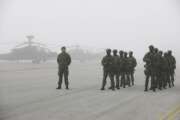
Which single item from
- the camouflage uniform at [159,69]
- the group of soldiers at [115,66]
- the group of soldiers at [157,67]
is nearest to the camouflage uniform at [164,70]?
the group of soldiers at [157,67]

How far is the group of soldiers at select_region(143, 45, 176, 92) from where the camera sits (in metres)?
14.1

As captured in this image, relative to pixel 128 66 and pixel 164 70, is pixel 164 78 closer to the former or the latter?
pixel 164 70

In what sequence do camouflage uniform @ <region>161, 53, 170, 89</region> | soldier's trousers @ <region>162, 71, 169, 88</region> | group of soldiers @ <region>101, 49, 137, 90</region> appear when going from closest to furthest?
group of soldiers @ <region>101, 49, 137, 90</region>, camouflage uniform @ <region>161, 53, 170, 89</region>, soldier's trousers @ <region>162, 71, 169, 88</region>

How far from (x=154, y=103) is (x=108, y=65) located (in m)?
4.44

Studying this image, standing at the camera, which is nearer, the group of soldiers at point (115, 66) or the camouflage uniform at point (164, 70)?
the group of soldiers at point (115, 66)

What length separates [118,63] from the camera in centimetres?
1491

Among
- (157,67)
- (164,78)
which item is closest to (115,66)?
(157,67)

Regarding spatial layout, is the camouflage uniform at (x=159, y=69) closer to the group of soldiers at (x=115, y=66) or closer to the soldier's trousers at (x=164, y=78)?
the soldier's trousers at (x=164, y=78)

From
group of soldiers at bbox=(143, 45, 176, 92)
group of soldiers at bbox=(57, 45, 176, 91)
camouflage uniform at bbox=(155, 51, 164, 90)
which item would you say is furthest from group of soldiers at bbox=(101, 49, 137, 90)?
camouflage uniform at bbox=(155, 51, 164, 90)

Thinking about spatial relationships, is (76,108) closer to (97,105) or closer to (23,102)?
(97,105)

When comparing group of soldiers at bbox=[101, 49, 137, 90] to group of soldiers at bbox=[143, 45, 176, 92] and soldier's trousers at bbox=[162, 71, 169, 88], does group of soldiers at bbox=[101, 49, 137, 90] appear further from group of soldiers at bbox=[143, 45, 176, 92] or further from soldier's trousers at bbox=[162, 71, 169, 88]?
soldier's trousers at bbox=[162, 71, 169, 88]

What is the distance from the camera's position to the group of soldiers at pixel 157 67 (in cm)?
1413

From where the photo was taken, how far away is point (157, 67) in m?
14.3

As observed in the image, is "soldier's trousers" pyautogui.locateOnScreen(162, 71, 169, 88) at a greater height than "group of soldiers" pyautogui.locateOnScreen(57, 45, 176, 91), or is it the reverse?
"group of soldiers" pyautogui.locateOnScreen(57, 45, 176, 91)
